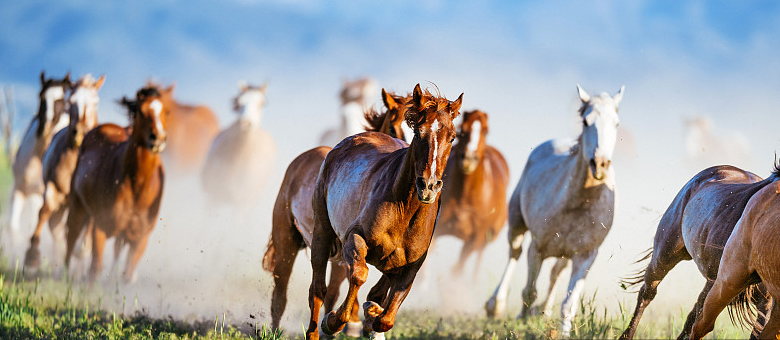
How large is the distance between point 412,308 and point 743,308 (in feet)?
16.2

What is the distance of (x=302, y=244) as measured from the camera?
8594 millimetres

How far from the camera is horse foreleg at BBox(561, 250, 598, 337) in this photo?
875 cm

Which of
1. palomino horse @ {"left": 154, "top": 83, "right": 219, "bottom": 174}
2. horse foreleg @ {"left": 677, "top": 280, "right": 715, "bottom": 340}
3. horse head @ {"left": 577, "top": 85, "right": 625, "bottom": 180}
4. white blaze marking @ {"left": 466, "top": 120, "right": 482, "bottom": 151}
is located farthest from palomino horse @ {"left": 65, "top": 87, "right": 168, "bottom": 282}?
palomino horse @ {"left": 154, "top": 83, "right": 219, "bottom": 174}

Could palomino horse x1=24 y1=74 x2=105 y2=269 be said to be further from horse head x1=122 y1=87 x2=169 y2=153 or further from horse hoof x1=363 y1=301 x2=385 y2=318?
horse hoof x1=363 y1=301 x2=385 y2=318

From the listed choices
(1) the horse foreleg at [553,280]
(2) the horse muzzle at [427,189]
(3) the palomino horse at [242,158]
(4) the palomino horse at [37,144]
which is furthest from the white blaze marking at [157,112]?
(3) the palomino horse at [242,158]

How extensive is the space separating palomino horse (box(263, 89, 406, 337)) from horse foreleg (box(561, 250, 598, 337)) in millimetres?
1888

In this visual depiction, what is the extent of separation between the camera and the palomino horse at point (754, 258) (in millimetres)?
5711

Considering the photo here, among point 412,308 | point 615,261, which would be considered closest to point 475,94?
point 615,261

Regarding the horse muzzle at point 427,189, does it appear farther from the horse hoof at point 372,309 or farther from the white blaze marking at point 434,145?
the horse hoof at point 372,309

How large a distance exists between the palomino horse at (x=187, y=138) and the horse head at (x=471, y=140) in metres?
10.5

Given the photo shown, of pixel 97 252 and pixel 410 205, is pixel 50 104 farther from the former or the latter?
pixel 410 205

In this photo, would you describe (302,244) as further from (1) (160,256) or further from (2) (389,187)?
(1) (160,256)

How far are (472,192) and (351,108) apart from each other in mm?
5498

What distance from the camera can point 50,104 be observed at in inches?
553
